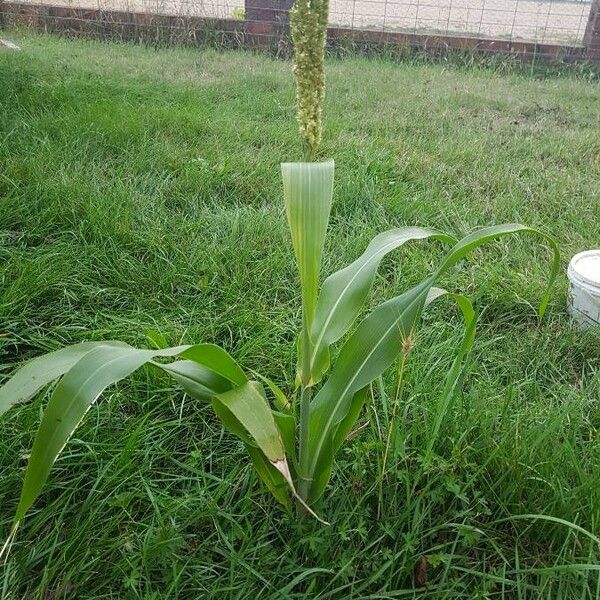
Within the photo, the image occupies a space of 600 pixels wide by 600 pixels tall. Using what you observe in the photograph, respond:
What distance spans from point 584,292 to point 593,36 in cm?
569

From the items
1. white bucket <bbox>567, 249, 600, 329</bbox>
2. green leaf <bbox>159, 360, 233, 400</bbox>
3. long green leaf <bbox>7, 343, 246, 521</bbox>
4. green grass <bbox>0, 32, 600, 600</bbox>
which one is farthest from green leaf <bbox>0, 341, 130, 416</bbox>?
white bucket <bbox>567, 249, 600, 329</bbox>

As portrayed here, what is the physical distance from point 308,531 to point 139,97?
3.36m

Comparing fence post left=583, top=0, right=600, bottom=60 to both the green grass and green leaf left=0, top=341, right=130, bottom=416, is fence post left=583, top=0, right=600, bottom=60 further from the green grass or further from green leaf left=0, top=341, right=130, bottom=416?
green leaf left=0, top=341, right=130, bottom=416

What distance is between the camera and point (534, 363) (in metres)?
1.70

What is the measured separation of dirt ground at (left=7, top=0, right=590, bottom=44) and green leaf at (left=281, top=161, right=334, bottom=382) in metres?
6.27

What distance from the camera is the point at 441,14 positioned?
7.34m

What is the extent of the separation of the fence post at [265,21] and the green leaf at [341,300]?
5.76 m

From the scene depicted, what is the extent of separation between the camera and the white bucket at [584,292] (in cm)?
182

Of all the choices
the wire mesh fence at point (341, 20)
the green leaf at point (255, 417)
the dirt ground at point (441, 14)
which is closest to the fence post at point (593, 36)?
the wire mesh fence at point (341, 20)

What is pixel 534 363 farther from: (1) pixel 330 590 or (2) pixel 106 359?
(2) pixel 106 359

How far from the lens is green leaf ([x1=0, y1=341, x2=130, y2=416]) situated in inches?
34.8

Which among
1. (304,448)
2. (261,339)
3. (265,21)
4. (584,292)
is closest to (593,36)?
(265,21)

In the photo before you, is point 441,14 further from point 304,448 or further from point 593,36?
point 304,448

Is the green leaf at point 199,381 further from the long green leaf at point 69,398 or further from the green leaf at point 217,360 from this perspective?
the long green leaf at point 69,398
